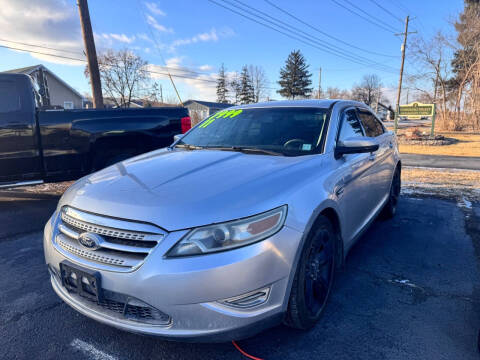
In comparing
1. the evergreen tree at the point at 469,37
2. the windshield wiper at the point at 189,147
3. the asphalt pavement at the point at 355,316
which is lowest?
the asphalt pavement at the point at 355,316

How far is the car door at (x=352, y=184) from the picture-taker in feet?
8.59

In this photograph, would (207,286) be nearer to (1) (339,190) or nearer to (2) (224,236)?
(2) (224,236)

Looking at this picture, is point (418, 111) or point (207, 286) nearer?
point (207, 286)

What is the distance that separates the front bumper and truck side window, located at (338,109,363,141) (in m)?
1.62

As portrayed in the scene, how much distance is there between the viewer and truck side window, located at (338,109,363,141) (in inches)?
119

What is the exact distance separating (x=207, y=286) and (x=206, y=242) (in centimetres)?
22

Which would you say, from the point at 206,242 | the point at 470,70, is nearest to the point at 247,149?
the point at 206,242

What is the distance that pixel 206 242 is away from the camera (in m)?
1.66

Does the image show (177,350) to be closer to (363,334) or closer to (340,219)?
(363,334)

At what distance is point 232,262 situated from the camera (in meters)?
1.62

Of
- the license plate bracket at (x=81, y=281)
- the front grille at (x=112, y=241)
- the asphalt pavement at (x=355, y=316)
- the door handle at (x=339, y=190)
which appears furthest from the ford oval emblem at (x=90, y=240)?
the door handle at (x=339, y=190)

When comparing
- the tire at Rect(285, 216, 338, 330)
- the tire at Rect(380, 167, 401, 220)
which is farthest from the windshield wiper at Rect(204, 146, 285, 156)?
the tire at Rect(380, 167, 401, 220)

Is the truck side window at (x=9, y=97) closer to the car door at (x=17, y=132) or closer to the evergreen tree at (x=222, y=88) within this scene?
A: the car door at (x=17, y=132)

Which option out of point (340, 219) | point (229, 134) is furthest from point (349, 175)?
point (229, 134)
